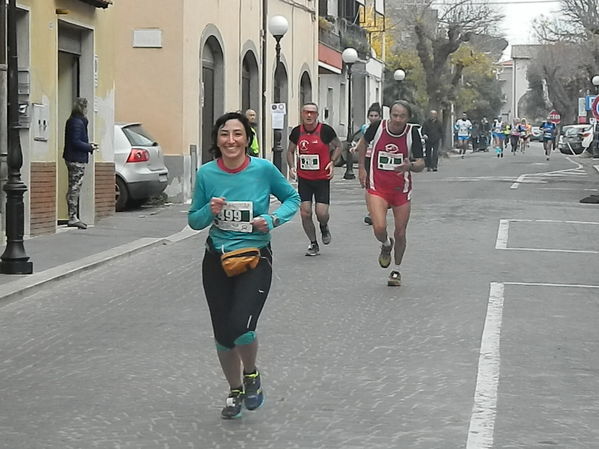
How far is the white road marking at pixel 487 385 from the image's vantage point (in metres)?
6.48

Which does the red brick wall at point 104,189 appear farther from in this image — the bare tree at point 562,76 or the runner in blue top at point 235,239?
the bare tree at point 562,76

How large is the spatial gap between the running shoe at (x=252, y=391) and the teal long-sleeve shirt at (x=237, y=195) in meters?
0.70

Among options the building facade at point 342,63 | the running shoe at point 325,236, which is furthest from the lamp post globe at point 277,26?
the running shoe at point 325,236

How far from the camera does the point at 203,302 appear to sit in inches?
448

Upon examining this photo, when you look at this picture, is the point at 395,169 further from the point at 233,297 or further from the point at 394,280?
the point at 233,297

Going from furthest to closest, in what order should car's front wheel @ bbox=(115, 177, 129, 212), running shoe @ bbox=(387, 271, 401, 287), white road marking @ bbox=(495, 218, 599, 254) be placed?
car's front wheel @ bbox=(115, 177, 129, 212) → white road marking @ bbox=(495, 218, 599, 254) → running shoe @ bbox=(387, 271, 401, 287)

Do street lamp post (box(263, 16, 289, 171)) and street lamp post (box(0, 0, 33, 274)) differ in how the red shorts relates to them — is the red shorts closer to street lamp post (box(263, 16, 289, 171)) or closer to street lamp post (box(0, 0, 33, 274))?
street lamp post (box(0, 0, 33, 274))

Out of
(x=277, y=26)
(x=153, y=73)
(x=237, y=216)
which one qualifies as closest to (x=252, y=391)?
(x=237, y=216)

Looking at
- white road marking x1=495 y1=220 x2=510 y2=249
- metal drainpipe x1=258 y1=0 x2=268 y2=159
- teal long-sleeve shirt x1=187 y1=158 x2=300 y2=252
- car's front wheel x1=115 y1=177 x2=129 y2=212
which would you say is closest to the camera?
teal long-sleeve shirt x1=187 y1=158 x2=300 y2=252

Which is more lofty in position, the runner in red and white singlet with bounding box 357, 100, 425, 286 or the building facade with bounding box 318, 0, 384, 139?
the building facade with bounding box 318, 0, 384, 139

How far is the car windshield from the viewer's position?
2160 cm

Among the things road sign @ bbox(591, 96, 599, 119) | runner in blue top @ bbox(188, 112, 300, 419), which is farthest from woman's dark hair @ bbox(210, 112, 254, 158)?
road sign @ bbox(591, 96, 599, 119)

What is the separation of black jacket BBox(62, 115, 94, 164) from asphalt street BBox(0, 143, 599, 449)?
3.02 metres

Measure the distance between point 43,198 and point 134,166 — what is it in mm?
4163
